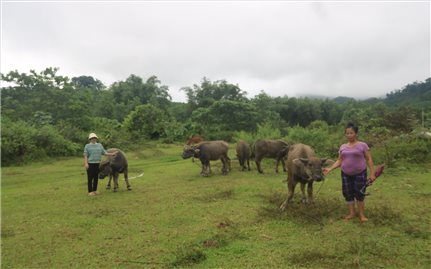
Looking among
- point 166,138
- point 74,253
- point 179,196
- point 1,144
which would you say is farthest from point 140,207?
point 166,138

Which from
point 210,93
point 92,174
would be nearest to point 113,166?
point 92,174

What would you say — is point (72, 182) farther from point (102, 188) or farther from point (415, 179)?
point (415, 179)

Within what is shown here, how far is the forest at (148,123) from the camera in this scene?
1705 cm

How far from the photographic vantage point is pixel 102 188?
38.1ft

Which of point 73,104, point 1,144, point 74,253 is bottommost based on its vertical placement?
point 74,253

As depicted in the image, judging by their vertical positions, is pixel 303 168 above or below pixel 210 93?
below

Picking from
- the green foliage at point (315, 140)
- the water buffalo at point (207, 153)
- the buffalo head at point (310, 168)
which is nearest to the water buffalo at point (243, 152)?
the water buffalo at point (207, 153)

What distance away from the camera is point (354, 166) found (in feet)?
21.7

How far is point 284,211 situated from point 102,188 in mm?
6805

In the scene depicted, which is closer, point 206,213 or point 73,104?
point 206,213

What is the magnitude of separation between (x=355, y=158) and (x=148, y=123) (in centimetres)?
2775

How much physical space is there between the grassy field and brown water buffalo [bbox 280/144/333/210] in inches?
18.8

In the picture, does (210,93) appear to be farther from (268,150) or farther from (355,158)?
(355,158)

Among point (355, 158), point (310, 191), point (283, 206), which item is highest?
point (355, 158)
